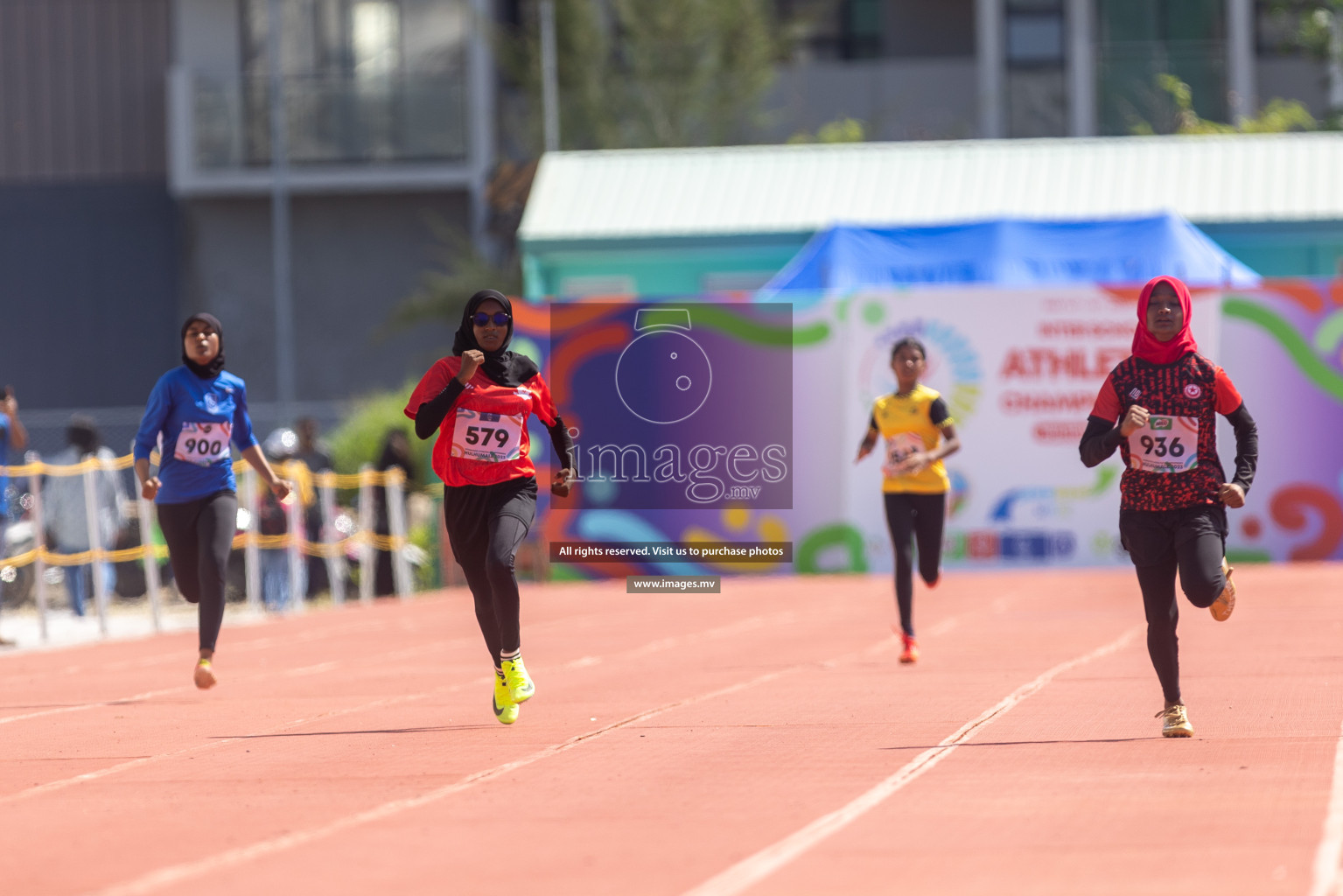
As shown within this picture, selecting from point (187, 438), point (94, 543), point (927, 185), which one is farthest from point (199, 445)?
point (927, 185)

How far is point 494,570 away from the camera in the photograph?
9.81 metres

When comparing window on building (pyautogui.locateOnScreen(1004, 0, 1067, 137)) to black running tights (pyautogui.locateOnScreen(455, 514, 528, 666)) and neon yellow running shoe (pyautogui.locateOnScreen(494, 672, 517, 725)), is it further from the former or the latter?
neon yellow running shoe (pyautogui.locateOnScreen(494, 672, 517, 725))

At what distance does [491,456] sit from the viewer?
32.5 feet

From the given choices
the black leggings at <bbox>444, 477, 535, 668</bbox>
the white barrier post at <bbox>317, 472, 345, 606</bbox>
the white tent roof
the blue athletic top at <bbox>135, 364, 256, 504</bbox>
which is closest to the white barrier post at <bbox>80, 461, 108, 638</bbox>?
the white barrier post at <bbox>317, 472, 345, 606</bbox>

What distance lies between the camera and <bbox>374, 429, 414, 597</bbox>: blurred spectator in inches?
926

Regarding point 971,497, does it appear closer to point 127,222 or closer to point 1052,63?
point 1052,63

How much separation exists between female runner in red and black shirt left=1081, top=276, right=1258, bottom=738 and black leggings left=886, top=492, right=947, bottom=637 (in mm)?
3940

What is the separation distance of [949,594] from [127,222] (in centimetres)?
2325

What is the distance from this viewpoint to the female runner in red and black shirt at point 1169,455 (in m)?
8.93

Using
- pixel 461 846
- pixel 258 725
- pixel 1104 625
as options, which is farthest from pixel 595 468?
pixel 461 846

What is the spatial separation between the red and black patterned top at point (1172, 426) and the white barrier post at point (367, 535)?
14.5 metres

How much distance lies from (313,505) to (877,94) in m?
19.7

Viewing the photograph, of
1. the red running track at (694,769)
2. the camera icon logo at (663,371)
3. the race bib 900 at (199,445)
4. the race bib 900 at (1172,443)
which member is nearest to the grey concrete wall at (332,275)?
the camera icon logo at (663,371)

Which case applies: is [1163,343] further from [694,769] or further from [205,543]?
[205,543]
